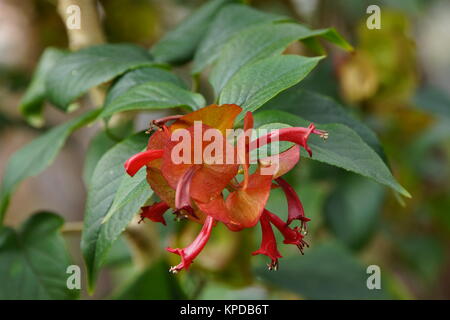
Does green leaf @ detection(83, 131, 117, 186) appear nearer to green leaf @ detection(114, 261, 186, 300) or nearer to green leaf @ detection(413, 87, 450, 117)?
green leaf @ detection(114, 261, 186, 300)

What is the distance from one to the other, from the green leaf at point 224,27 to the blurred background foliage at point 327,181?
0.13 metres

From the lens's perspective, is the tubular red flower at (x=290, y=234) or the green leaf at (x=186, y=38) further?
the green leaf at (x=186, y=38)

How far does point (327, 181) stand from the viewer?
911 millimetres

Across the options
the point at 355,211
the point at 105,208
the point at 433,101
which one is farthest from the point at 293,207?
the point at 433,101

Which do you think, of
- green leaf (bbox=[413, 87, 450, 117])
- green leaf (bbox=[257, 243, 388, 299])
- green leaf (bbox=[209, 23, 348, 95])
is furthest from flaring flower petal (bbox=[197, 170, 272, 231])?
green leaf (bbox=[413, 87, 450, 117])

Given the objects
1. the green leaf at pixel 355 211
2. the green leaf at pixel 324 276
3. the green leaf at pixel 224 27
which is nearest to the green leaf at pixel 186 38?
the green leaf at pixel 224 27

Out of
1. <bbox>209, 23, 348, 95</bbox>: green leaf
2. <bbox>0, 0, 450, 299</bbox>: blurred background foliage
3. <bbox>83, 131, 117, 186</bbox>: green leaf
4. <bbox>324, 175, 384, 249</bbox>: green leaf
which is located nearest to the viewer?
<bbox>209, 23, 348, 95</bbox>: green leaf

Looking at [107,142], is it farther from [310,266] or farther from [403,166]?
[403,166]

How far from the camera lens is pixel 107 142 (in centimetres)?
58

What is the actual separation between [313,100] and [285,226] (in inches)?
5.9

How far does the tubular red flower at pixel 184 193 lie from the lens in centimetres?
31

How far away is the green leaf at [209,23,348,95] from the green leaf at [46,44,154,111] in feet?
0.22

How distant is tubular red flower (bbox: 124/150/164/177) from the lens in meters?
0.33

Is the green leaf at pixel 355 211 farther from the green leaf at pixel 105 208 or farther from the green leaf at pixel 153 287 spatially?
the green leaf at pixel 105 208
